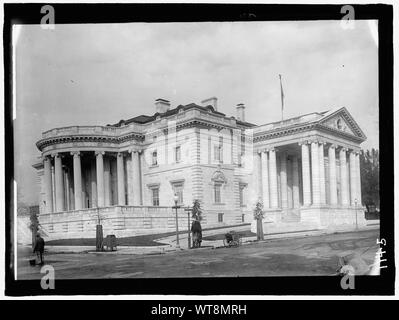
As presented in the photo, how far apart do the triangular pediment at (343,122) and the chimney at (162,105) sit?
287 cm

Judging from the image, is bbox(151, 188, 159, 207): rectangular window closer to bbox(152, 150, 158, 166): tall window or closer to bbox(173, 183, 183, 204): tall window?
bbox(173, 183, 183, 204): tall window

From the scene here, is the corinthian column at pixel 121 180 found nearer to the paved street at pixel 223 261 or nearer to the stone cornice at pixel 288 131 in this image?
the paved street at pixel 223 261

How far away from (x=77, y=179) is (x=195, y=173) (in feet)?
7.32

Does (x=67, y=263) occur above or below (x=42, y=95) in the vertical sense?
below

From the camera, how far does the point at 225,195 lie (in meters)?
8.66

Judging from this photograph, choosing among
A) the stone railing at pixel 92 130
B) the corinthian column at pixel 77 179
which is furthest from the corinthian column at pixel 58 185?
the stone railing at pixel 92 130

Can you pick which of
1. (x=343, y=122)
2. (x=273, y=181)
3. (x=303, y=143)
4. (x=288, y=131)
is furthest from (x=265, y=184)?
(x=343, y=122)

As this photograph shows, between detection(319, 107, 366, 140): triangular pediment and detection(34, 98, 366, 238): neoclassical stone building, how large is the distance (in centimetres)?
2

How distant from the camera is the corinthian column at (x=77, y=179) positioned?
28.6ft

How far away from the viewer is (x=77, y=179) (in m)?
8.76

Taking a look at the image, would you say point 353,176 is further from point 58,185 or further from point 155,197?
point 58,185
